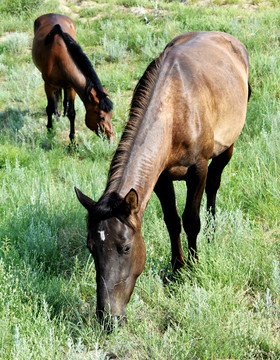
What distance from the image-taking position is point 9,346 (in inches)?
97.6

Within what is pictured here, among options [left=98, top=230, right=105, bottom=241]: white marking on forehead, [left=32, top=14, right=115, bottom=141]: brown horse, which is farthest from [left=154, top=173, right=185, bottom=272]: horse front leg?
[left=32, top=14, right=115, bottom=141]: brown horse

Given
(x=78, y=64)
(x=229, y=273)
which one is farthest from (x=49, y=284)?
(x=78, y=64)

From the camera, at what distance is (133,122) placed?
2.80m

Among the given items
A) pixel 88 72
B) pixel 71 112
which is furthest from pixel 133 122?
pixel 71 112

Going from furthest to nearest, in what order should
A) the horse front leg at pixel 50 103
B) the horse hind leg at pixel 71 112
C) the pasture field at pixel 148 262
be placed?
the horse front leg at pixel 50 103 < the horse hind leg at pixel 71 112 < the pasture field at pixel 148 262

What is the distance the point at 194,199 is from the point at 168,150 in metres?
0.64

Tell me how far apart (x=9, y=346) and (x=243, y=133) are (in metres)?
4.45

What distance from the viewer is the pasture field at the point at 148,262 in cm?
247

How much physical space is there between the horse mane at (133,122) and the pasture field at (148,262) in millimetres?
903

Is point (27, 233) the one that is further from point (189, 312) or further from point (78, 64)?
point (78, 64)

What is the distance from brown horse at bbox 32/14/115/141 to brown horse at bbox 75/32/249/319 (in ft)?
8.82

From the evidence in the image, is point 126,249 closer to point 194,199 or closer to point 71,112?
point 194,199

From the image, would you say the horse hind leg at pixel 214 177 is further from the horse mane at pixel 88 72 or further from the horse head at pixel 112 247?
the horse mane at pixel 88 72

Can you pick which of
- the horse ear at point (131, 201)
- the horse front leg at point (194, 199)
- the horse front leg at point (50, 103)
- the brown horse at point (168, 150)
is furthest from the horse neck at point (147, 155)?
the horse front leg at point (50, 103)
